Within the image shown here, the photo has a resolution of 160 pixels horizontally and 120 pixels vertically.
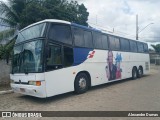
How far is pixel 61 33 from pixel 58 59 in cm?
123

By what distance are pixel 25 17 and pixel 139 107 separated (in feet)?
36.0

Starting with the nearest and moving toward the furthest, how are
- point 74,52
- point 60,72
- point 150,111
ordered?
point 150,111 → point 60,72 → point 74,52

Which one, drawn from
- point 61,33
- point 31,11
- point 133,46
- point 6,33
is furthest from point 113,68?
point 6,33

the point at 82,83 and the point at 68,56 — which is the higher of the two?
the point at 68,56

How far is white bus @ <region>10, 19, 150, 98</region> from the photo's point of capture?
770cm

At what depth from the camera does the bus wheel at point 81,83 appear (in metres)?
9.30

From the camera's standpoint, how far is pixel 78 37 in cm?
970

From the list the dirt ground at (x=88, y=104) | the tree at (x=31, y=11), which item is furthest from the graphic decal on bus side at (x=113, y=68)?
the tree at (x=31, y=11)

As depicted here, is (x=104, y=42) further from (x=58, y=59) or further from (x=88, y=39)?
(x=58, y=59)

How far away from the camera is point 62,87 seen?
834 cm

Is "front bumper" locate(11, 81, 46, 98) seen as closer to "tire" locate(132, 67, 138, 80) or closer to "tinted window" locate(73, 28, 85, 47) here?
"tinted window" locate(73, 28, 85, 47)

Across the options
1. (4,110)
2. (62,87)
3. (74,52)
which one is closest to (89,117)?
(62,87)

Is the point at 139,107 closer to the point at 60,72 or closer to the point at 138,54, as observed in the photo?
the point at 60,72

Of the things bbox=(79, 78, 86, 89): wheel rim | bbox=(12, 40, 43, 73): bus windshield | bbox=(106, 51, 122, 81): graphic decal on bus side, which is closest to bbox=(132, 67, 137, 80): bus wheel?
bbox=(106, 51, 122, 81): graphic decal on bus side
